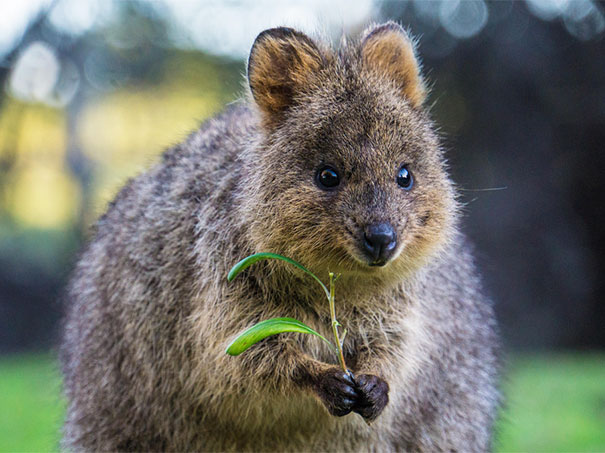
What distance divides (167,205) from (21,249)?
10.9 m

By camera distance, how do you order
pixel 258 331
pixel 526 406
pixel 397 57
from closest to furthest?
pixel 258 331
pixel 397 57
pixel 526 406

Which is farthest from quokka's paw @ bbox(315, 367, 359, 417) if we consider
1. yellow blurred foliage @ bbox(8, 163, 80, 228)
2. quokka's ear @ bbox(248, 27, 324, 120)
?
yellow blurred foliage @ bbox(8, 163, 80, 228)

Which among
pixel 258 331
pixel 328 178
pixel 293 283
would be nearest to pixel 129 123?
pixel 293 283

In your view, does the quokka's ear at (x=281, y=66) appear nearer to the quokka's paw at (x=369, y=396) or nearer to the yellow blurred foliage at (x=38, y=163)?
the quokka's paw at (x=369, y=396)

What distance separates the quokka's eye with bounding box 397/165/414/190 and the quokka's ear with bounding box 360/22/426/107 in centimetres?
67

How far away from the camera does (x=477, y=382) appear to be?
19.4 feet

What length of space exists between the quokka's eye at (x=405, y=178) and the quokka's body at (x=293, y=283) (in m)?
0.01

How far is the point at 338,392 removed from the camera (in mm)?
4047

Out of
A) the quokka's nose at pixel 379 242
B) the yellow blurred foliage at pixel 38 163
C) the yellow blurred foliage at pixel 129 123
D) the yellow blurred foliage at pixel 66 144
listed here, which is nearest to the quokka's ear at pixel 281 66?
the quokka's nose at pixel 379 242

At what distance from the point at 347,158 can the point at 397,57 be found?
1098mm

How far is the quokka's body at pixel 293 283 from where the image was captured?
163 inches

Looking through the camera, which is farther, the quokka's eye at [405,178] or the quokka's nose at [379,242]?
the quokka's eye at [405,178]

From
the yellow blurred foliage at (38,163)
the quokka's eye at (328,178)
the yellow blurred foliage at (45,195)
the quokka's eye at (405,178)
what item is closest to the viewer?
the quokka's eye at (328,178)

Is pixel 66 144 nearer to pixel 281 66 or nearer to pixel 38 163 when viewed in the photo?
pixel 38 163
